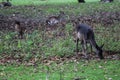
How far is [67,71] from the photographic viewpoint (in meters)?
11.3

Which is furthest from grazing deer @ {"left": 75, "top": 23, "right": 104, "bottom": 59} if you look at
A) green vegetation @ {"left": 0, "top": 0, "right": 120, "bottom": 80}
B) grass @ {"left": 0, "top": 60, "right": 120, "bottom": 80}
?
grass @ {"left": 0, "top": 60, "right": 120, "bottom": 80}

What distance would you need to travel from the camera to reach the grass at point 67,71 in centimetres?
1070

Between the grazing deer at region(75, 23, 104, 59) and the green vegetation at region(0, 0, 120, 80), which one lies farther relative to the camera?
the grazing deer at region(75, 23, 104, 59)

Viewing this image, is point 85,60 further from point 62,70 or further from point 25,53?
point 25,53

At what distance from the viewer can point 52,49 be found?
46.9ft

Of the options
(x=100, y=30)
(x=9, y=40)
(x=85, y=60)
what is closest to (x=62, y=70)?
(x=85, y=60)

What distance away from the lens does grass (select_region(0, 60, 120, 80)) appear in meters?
10.7

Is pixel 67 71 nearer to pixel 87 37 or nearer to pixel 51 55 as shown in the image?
pixel 51 55

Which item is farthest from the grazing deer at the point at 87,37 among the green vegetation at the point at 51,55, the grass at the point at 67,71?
the grass at the point at 67,71

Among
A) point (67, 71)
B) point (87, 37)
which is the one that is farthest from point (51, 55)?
point (67, 71)

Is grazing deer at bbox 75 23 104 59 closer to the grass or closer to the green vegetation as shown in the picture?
the green vegetation

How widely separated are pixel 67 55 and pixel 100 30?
5448mm

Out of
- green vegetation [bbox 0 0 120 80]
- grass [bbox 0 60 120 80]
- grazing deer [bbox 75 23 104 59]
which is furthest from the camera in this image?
grazing deer [bbox 75 23 104 59]

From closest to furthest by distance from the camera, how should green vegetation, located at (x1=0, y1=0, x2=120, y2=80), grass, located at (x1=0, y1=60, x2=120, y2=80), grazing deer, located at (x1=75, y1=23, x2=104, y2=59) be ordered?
grass, located at (x1=0, y1=60, x2=120, y2=80), green vegetation, located at (x1=0, y1=0, x2=120, y2=80), grazing deer, located at (x1=75, y1=23, x2=104, y2=59)
